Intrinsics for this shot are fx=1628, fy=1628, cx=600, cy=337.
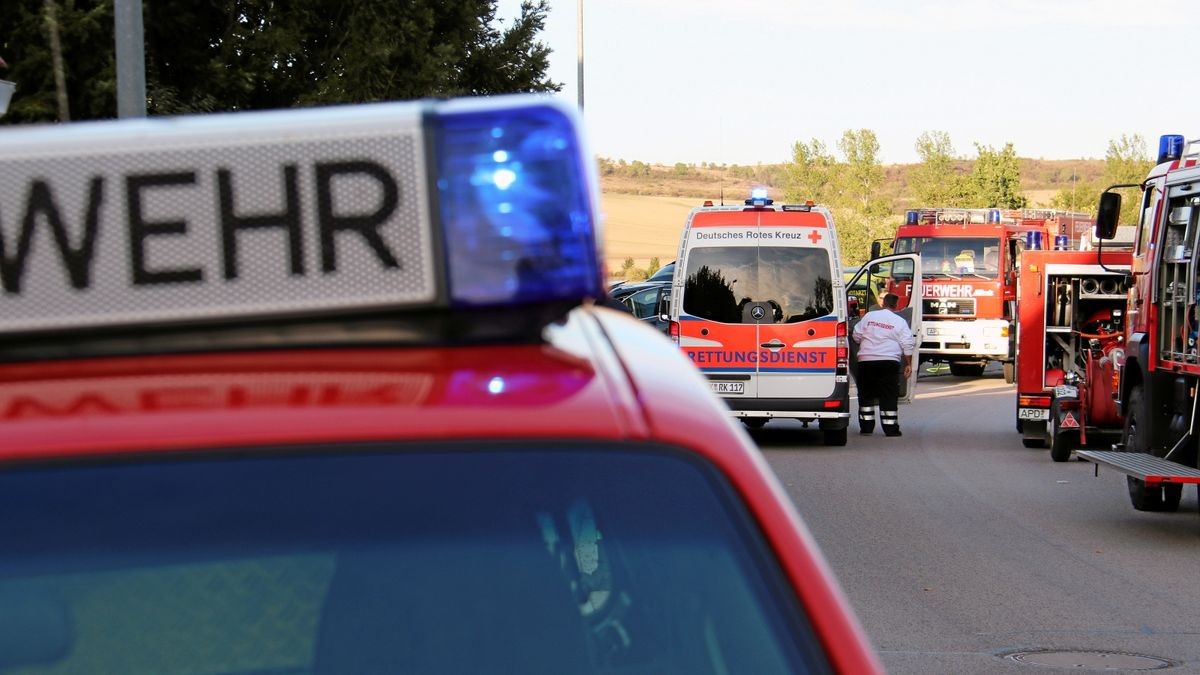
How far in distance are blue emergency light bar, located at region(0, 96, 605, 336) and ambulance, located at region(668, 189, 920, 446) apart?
53.2 feet

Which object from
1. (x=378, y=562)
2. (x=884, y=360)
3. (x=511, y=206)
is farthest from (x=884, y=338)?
(x=378, y=562)

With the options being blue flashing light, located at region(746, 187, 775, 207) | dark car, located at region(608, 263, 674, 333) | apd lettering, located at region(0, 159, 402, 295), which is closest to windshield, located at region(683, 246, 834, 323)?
blue flashing light, located at region(746, 187, 775, 207)

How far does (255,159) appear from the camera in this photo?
78.4 inches

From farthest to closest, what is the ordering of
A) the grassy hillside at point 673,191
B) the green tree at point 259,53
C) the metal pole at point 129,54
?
the grassy hillside at point 673,191 < the green tree at point 259,53 < the metal pole at point 129,54

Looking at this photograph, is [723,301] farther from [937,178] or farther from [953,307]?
[937,178]

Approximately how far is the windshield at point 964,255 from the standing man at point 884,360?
1205cm

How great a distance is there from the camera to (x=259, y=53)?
60.0 feet

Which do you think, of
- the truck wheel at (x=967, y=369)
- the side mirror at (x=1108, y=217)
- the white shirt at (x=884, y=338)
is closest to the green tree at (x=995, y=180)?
the truck wheel at (x=967, y=369)

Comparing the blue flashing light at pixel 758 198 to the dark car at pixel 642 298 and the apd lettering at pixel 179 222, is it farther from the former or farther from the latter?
the apd lettering at pixel 179 222

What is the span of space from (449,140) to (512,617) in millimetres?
584

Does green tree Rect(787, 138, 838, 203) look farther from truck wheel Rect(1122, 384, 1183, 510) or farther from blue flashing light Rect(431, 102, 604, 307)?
blue flashing light Rect(431, 102, 604, 307)

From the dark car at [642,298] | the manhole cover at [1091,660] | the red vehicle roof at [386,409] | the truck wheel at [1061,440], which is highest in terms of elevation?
the red vehicle roof at [386,409]

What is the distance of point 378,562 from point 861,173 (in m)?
62.5

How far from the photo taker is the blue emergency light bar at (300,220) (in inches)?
77.2
